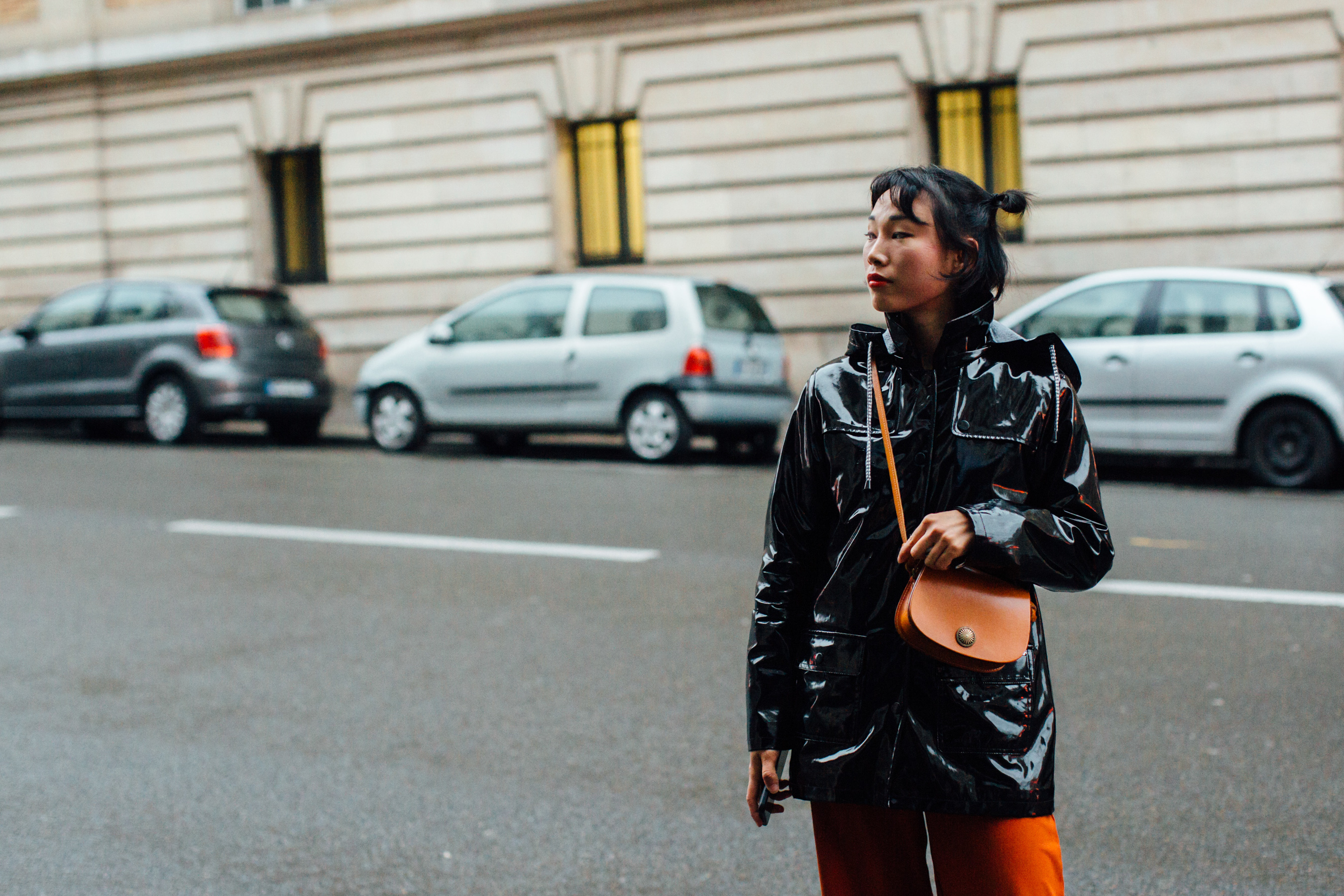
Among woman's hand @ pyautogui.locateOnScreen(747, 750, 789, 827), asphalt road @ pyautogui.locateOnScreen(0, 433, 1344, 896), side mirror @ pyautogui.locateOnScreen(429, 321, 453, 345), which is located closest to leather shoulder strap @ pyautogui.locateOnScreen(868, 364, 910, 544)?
woman's hand @ pyautogui.locateOnScreen(747, 750, 789, 827)

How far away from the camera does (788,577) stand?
2201mm

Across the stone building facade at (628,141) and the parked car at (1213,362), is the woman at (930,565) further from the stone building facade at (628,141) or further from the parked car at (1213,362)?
the stone building facade at (628,141)

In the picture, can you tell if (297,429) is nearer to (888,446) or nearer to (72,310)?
(72,310)

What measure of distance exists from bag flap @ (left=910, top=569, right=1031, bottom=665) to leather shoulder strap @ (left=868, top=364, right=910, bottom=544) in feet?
0.28

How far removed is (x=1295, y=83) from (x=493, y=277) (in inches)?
394

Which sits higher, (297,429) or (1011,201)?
(1011,201)

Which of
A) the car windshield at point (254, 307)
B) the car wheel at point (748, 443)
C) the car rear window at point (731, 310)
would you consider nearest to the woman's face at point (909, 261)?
the car rear window at point (731, 310)

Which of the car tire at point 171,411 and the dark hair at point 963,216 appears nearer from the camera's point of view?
the dark hair at point 963,216

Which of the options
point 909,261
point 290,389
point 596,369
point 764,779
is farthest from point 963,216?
point 290,389

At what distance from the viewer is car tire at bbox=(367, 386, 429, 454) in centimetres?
1402

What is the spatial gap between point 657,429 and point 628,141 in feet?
25.9

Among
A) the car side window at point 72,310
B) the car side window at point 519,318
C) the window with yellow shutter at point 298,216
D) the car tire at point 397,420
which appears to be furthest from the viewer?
the window with yellow shutter at point 298,216

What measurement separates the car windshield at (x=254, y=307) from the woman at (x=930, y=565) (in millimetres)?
13443

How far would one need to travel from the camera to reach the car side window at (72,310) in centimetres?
1553
